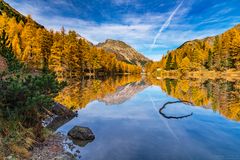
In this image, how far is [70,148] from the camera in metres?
10.4

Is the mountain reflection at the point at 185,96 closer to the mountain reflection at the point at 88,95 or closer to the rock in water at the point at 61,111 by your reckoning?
the mountain reflection at the point at 88,95

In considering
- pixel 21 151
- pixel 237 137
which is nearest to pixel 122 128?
pixel 237 137

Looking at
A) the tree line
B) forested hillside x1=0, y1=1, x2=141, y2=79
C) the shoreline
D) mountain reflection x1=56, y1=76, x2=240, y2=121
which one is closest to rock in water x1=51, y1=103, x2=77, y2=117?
mountain reflection x1=56, y1=76, x2=240, y2=121

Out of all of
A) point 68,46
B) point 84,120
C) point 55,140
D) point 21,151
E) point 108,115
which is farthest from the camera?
point 68,46

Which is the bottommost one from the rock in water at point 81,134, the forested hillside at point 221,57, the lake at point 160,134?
the lake at point 160,134

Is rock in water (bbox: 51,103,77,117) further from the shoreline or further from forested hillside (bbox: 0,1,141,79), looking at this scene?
forested hillside (bbox: 0,1,141,79)

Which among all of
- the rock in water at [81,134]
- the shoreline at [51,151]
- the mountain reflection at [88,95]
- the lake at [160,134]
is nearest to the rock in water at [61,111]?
the lake at [160,134]

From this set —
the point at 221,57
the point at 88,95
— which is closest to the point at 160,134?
the point at 88,95

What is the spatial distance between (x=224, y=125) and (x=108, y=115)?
25.4 ft

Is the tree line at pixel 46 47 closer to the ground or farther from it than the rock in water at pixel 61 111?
farther from it

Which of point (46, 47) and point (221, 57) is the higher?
point (46, 47)

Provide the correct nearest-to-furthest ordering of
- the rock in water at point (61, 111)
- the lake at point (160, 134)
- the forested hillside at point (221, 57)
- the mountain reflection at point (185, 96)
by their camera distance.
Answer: the lake at point (160, 134) → the rock in water at point (61, 111) → the mountain reflection at point (185, 96) → the forested hillside at point (221, 57)

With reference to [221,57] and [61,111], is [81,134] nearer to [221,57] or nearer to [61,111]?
[61,111]

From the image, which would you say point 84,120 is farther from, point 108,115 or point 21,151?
point 21,151
